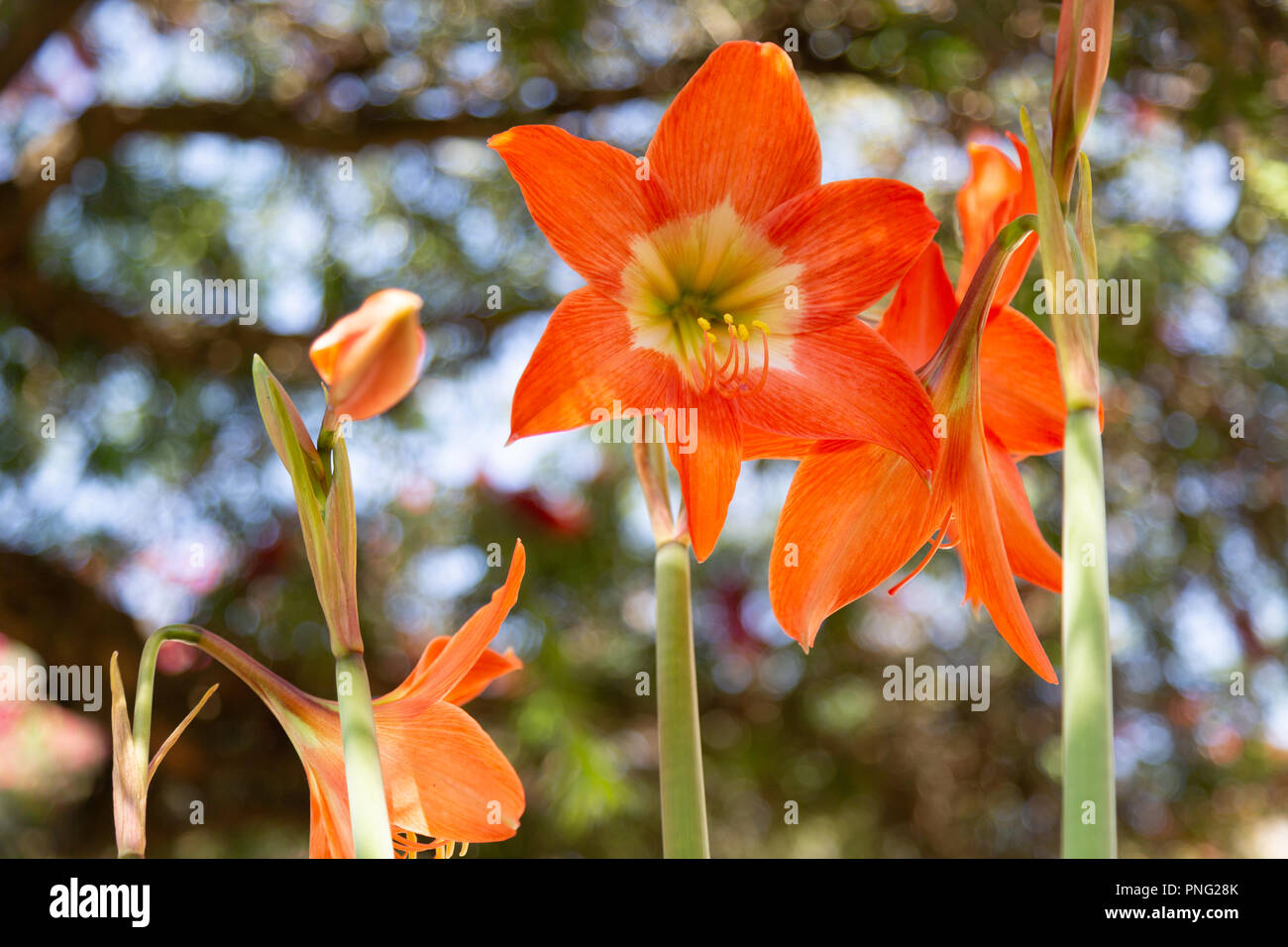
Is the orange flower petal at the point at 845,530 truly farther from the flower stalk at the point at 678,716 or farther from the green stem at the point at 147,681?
the green stem at the point at 147,681

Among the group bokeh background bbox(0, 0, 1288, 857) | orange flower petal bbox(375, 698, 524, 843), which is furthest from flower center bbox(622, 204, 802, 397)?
bokeh background bbox(0, 0, 1288, 857)

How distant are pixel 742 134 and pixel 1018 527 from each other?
11cm

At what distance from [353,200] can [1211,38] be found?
891 mm

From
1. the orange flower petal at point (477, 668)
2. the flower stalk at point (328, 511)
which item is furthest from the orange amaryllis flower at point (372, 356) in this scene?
the orange flower petal at point (477, 668)

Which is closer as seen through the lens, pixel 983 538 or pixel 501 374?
pixel 983 538

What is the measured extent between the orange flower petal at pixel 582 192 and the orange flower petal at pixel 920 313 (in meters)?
0.07

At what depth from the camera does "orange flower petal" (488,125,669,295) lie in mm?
219

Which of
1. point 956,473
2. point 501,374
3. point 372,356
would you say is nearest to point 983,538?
point 956,473

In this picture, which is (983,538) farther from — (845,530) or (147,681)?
(147,681)

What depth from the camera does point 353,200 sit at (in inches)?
46.0

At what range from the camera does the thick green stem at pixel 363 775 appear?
181mm

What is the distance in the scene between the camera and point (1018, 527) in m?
0.26
